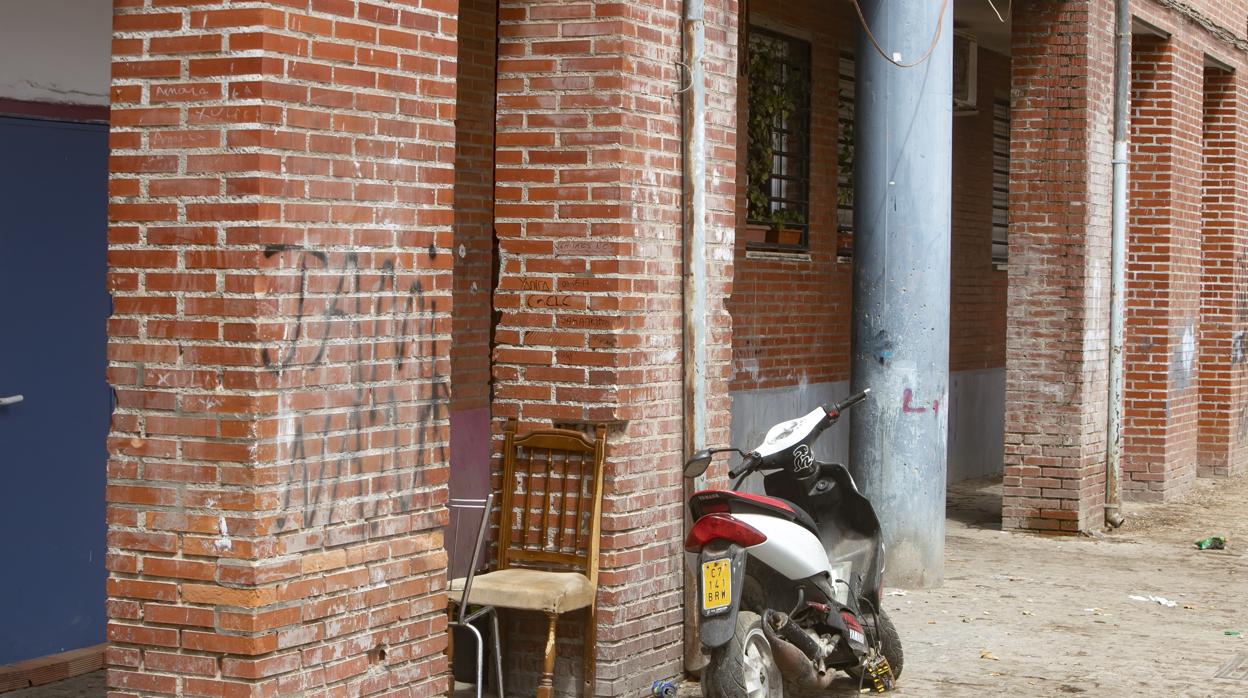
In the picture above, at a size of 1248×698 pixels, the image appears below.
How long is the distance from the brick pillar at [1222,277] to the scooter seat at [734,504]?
11324 mm

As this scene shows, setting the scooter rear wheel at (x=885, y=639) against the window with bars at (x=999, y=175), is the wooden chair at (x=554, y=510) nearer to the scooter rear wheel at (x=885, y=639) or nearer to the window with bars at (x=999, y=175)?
the scooter rear wheel at (x=885, y=639)

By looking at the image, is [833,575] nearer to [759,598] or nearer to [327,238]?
[759,598]

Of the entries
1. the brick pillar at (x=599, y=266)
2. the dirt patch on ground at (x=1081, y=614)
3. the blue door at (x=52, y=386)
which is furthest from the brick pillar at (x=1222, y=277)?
the blue door at (x=52, y=386)

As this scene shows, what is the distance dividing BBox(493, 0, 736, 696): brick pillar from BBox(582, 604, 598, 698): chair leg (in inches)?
1.5

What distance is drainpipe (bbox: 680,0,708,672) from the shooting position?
722 cm

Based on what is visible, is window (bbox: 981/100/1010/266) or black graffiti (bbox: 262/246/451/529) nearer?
black graffiti (bbox: 262/246/451/529)

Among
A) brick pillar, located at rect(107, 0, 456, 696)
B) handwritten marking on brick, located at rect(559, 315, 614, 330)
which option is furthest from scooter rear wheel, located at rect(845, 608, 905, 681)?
brick pillar, located at rect(107, 0, 456, 696)

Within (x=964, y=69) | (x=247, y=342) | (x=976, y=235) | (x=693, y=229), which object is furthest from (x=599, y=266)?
(x=976, y=235)

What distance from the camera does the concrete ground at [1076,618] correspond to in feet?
24.7

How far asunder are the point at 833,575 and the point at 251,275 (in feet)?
10.1

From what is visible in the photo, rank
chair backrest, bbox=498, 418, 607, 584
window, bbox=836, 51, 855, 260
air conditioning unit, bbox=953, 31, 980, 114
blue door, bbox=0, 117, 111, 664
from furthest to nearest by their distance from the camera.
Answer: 1. air conditioning unit, bbox=953, 31, 980, 114
2. window, bbox=836, 51, 855, 260
3. blue door, bbox=0, 117, 111, 664
4. chair backrest, bbox=498, 418, 607, 584

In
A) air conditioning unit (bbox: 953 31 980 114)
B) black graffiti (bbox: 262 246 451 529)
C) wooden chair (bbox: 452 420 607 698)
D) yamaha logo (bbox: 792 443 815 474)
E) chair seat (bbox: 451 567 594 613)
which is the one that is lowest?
chair seat (bbox: 451 567 594 613)

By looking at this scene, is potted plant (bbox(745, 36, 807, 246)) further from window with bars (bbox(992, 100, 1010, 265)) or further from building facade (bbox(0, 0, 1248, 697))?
window with bars (bbox(992, 100, 1010, 265))

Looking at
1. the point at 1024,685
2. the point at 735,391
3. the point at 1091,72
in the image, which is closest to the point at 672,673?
the point at 1024,685
